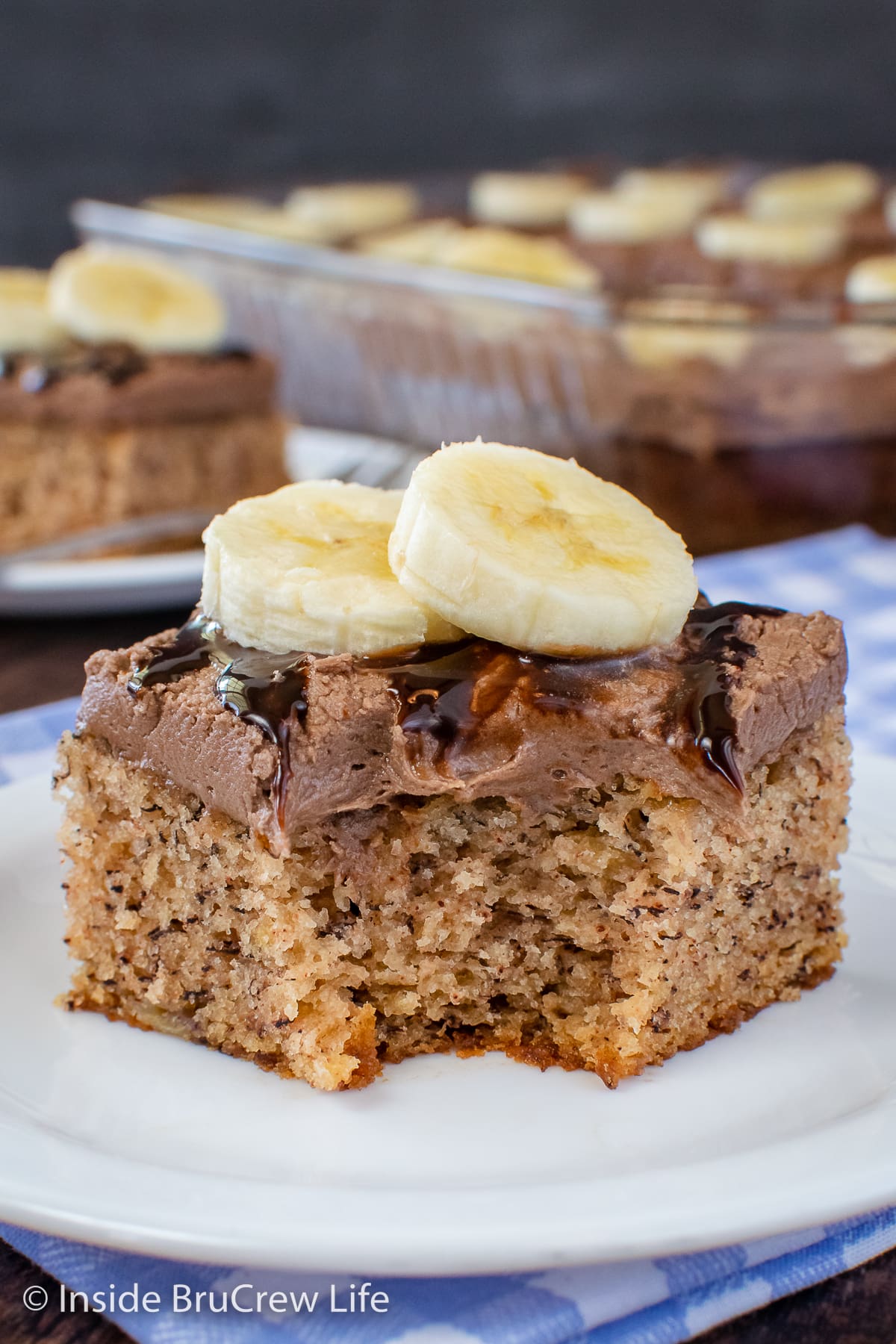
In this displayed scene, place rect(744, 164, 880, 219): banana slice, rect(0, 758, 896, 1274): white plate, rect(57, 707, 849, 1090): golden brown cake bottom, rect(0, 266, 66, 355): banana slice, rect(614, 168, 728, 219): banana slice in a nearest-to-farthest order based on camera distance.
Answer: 1. rect(0, 758, 896, 1274): white plate
2. rect(57, 707, 849, 1090): golden brown cake bottom
3. rect(0, 266, 66, 355): banana slice
4. rect(744, 164, 880, 219): banana slice
5. rect(614, 168, 728, 219): banana slice

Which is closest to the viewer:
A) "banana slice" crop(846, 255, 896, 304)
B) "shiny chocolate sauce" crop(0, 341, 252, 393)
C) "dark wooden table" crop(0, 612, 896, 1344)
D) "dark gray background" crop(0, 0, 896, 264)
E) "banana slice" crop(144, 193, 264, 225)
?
"dark wooden table" crop(0, 612, 896, 1344)

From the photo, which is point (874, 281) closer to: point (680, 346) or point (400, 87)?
point (680, 346)

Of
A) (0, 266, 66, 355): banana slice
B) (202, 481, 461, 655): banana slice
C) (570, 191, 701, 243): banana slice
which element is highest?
(202, 481, 461, 655): banana slice

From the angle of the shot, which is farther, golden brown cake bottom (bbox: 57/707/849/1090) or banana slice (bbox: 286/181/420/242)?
banana slice (bbox: 286/181/420/242)

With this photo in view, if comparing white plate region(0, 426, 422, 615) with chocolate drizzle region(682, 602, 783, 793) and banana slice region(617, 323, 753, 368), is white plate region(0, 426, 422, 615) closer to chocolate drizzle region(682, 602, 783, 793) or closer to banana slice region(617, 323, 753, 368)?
banana slice region(617, 323, 753, 368)

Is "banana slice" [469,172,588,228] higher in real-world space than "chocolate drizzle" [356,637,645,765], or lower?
lower

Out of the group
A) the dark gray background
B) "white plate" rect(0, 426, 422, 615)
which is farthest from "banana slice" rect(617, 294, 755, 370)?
the dark gray background

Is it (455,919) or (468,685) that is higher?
(468,685)

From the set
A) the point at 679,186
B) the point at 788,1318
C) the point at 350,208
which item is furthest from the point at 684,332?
the point at 788,1318
